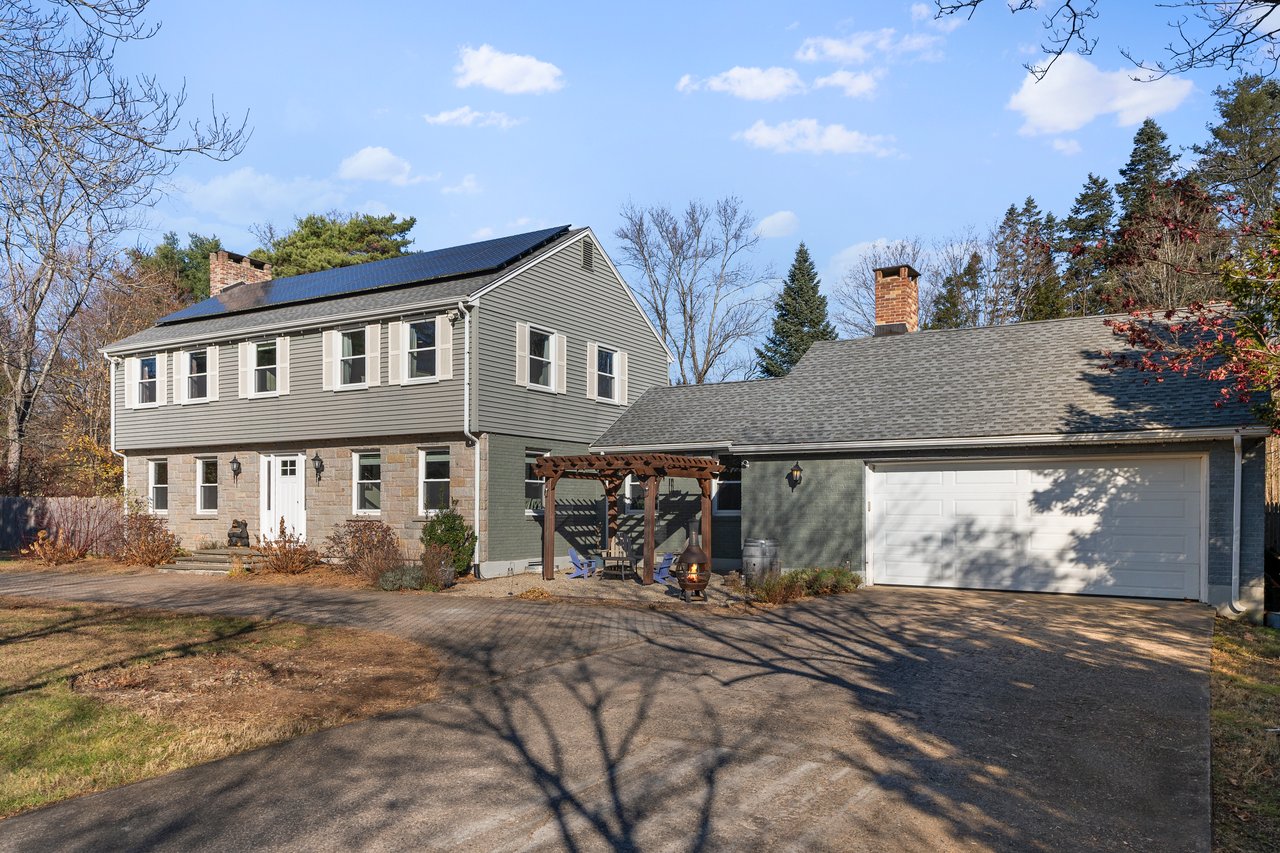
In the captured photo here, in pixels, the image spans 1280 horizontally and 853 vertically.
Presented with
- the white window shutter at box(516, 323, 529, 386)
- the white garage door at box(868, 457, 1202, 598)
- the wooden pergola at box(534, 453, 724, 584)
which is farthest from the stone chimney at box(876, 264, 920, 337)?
the white window shutter at box(516, 323, 529, 386)

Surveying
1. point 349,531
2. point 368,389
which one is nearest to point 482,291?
point 368,389

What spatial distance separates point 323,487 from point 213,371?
15.5 feet

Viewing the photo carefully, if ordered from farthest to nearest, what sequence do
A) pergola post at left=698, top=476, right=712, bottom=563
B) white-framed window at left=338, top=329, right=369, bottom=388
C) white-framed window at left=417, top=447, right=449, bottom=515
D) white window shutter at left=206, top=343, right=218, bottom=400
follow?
white window shutter at left=206, top=343, right=218, bottom=400 → white-framed window at left=338, top=329, right=369, bottom=388 → white-framed window at left=417, top=447, right=449, bottom=515 → pergola post at left=698, top=476, right=712, bottom=563

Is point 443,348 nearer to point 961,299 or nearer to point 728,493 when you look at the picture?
point 728,493

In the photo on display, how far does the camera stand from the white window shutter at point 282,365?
66.4 feet

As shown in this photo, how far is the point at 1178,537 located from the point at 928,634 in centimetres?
541

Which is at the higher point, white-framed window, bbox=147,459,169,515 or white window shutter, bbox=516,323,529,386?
white window shutter, bbox=516,323,529,386

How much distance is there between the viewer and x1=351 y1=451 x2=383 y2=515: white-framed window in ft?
63.3

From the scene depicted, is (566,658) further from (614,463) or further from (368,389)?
(368,389)

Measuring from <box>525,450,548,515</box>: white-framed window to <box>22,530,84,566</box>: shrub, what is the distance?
38.7 feet

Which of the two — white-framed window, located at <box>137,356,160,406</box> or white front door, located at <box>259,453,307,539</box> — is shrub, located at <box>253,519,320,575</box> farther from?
white-framed window, located at <box>137,356,160,406</box>

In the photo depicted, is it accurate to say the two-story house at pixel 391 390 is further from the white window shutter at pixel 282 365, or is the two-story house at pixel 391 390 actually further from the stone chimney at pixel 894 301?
the stone chimney at pixel 894 301

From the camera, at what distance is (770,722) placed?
6.80m

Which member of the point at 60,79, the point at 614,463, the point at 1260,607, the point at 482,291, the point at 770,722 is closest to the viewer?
the point at 770,722
